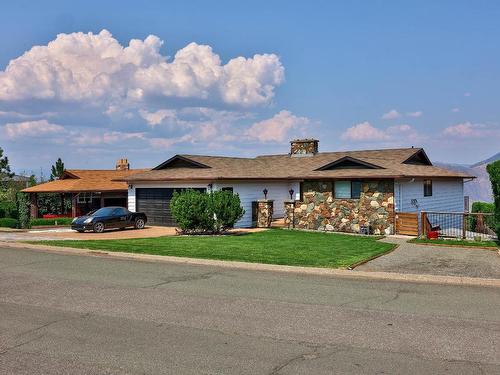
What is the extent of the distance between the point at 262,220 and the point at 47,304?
20.6m

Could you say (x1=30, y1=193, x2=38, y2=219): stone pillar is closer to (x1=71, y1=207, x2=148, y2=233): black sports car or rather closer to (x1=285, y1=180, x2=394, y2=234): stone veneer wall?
(x1=71, y1=207, x2=148, y2=233): black sports car

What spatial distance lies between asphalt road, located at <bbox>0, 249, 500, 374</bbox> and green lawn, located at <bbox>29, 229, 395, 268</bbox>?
3006mm

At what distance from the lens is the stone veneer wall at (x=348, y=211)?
25.7 meters

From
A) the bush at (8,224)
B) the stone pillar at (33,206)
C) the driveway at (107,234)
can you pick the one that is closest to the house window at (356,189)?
the driveway at (107,234)

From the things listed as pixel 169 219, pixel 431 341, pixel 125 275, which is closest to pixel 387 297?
pixel 431 341

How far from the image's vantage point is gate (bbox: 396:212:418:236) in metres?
24.4

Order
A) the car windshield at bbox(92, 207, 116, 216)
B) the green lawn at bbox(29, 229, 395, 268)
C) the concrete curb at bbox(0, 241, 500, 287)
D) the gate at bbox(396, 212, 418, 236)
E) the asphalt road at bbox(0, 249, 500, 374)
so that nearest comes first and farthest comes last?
the asphalt road at bbox(0, 249, 500, 374) < the concrete curb at bbox(0, 241, 500, 287) < the green lawn at bbox(29, 229, 395, 268) < the gate at bbox(396, 212, 418, 236) < the car windshield at bbox(92, 207, 116, 216)

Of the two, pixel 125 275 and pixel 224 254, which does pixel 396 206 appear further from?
pixel 125 275

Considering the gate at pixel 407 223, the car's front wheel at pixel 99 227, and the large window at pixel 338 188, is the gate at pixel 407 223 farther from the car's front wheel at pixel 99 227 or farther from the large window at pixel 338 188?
the car's front wheel at pixel 99 227

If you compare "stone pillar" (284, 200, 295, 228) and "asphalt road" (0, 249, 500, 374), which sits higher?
"stone pillar" (284, 200, 295, 228)

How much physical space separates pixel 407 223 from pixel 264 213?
28.6 feet

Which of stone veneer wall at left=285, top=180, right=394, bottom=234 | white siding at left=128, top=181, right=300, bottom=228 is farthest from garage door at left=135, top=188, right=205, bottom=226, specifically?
stone veneer wall at left=285, top=180, right=394, bottom=234

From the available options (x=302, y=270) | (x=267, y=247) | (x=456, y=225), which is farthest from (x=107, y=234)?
(x=456, y=225)

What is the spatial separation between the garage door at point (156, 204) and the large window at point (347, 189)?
401 inches
